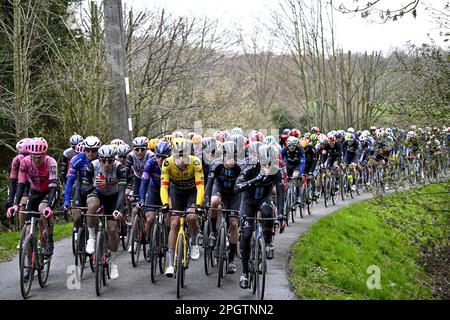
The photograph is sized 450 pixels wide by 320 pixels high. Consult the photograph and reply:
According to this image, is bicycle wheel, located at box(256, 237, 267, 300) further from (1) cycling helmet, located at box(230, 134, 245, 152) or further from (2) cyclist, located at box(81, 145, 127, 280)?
(1) cycling helmet, located at box(230, 134, 245, 152)

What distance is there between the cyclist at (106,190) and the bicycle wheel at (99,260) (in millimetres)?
342

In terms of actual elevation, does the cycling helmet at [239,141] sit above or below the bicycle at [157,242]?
above

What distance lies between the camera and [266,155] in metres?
9.14

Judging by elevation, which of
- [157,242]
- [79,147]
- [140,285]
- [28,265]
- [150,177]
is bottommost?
[140,285]

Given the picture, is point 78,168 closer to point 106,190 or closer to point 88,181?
point 88,181

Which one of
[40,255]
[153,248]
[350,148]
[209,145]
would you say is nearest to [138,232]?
[153,248]

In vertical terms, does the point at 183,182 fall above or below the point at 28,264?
above

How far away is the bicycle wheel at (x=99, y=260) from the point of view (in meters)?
8.85

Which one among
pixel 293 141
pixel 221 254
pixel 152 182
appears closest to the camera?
pixel 221 254

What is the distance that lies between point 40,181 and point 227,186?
3.00m

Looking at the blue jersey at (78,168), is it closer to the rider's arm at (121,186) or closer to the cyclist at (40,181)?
the cyclist at (40,181)

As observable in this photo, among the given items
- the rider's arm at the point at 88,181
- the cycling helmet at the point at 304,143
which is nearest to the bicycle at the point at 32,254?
the rider's arm at the point at 88,181

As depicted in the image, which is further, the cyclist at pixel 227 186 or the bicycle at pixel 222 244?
the cyclist at pixel 227 186

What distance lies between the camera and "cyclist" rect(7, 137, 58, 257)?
9.78 m
